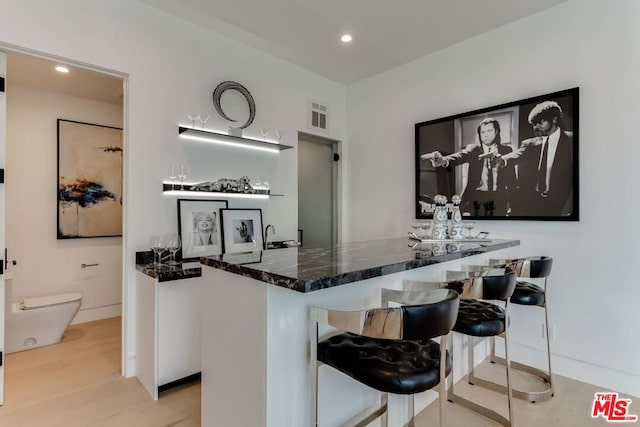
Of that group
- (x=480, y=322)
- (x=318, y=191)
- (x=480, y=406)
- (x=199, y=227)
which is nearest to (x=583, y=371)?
(x=480, y=406)

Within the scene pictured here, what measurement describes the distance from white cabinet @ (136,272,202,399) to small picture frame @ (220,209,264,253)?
2.33 ft

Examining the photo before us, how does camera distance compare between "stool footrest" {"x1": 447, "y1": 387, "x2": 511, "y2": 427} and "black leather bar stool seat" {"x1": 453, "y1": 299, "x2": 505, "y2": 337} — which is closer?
"black leather bar stool seat" {"x1": 453, "y1": 299, "x2": 505, "y2": 337}

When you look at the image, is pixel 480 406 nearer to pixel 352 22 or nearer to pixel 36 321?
pixel 352 22

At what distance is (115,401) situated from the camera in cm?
216

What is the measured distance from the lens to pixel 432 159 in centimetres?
338

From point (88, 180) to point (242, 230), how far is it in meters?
2.17

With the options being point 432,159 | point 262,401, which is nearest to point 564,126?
point 432,159

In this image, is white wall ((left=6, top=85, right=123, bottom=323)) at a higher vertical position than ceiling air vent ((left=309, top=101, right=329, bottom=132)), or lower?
lower

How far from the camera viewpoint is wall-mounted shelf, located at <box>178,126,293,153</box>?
9.11 ft

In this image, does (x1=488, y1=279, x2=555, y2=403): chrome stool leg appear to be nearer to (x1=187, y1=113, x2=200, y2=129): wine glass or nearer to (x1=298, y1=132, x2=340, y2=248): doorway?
(x1=298, y1=132, x2=340, y2=248): doorway

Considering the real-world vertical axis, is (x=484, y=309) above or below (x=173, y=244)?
below

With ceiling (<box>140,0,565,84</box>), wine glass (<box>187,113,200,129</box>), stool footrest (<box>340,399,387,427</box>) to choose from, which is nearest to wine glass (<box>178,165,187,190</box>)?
wine glass (<box>187,113,200,129</box>)

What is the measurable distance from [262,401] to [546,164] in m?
2.74

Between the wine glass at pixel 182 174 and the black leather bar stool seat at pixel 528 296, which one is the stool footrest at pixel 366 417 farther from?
the wine glass at pixel 182 174
